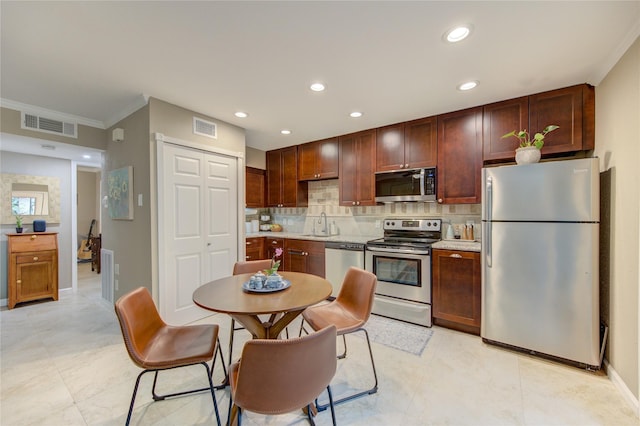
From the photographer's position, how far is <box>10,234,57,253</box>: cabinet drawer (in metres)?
3.55

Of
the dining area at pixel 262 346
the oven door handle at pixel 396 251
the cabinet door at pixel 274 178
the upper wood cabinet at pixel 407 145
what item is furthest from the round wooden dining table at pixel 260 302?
the cabinet door at pixel 274 178

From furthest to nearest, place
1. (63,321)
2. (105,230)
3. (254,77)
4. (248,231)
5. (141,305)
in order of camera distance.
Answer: (248,231), (105,230), (63,321), (254,77), (141,305)

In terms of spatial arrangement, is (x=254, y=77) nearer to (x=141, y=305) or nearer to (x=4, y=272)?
(x=141, y=305)

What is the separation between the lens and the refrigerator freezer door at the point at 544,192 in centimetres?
205

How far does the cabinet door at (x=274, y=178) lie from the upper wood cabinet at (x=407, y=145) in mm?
1825

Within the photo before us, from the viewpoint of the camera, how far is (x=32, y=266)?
12.1 ft

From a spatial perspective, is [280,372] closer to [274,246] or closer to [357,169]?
[357,169]

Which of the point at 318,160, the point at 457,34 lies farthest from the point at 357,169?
the point at 457,34

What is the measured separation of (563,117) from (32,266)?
21.5 feet

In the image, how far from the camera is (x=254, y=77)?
2266 mm

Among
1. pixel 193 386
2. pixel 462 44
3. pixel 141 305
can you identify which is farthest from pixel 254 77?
pixel 193 386

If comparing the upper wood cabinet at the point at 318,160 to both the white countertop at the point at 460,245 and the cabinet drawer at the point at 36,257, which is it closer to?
the white countertop at the point at 460,245

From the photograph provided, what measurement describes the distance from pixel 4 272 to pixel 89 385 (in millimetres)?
3105

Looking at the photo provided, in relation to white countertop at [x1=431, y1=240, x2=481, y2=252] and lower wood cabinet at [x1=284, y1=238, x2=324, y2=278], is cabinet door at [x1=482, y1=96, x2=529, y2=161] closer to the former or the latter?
white countertop at [x1=431, y1=240, x2=481, y2=252]
